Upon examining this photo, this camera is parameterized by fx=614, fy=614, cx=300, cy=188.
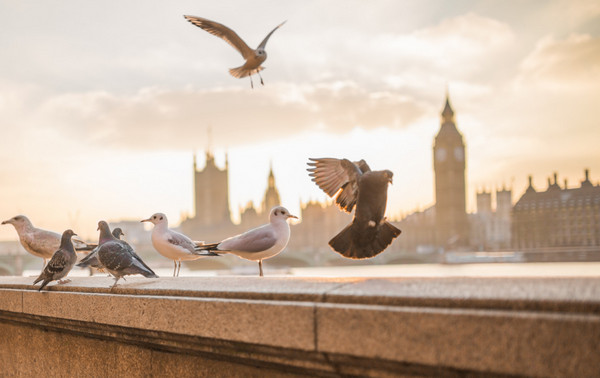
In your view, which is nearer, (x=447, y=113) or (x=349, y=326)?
(x=349, y=326)

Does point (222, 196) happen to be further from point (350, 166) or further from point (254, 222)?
point (350, 166)

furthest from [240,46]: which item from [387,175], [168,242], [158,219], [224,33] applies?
[387,175]

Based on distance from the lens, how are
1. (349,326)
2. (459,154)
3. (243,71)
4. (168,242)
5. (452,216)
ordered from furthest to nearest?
(459,154) → (452,216) → (243,71) → (168,242) → (349,326)

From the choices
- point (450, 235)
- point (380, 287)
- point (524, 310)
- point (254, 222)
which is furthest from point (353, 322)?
point (450, 235)

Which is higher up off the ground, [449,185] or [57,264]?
[449,185]

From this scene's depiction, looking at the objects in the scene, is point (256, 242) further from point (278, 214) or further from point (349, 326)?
point (349, 326)

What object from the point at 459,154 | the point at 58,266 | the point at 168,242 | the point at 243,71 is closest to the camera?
the point at 58,266

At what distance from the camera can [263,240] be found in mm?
3342

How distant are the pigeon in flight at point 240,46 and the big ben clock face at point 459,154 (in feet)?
374

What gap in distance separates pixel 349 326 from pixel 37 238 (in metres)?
3.64

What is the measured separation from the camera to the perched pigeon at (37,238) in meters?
4.58

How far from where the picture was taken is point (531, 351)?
1.34 metres

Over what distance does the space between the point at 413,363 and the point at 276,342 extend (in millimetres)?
450

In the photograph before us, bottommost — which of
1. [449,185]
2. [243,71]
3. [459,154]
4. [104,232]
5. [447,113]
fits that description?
[104,232]
